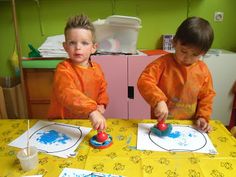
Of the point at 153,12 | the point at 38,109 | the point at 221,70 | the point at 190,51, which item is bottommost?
the point at 38,109

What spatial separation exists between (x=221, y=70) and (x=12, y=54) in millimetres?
1912

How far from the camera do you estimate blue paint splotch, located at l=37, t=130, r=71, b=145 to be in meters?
0.78

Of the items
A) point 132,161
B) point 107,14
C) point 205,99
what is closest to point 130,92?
point 107,14

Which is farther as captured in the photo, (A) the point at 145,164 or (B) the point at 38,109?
(B) the point at 38,109

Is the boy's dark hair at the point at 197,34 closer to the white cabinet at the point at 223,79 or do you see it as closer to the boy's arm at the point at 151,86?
the boy's arm at the point at 151,86

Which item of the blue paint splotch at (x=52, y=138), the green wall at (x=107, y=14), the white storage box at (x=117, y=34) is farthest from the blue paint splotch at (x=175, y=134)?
the green wall at (x=107, y=14)

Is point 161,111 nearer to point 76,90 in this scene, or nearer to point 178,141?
point 178,141

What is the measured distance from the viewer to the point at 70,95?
833 mm

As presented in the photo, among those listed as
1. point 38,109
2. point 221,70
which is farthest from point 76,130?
point 221,70

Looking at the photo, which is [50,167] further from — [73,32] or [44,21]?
[44,21]

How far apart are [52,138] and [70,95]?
162 mm

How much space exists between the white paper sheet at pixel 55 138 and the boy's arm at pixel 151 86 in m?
0.27

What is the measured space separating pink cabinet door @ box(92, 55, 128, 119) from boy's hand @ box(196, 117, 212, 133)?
1008 mm

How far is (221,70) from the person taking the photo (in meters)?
1.94
